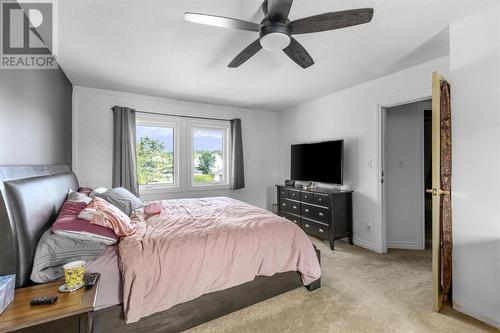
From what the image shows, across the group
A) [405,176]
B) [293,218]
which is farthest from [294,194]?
[405,176]

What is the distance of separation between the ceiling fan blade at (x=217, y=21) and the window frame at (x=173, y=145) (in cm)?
282

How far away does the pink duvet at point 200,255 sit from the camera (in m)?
1.55

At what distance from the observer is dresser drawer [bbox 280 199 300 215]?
3973mm

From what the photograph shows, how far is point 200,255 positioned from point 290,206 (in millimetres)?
2653

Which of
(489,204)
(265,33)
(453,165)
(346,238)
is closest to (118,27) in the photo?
(265,33)

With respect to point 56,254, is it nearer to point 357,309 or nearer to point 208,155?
point 357,309

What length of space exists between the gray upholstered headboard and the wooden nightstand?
0.16 metres

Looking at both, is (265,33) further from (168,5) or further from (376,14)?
(376,14)

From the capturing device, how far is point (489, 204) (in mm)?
1784

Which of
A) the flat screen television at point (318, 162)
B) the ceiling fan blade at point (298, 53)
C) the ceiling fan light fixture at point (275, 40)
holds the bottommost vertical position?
the flat screen television at point (318, 162)

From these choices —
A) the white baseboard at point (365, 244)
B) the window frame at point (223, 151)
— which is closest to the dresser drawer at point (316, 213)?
the white baseboard at point (365, 244)

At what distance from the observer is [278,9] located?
1481 millimetres

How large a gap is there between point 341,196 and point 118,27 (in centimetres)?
333

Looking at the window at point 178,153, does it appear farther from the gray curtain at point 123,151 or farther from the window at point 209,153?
the gray curtain at point 123,151
